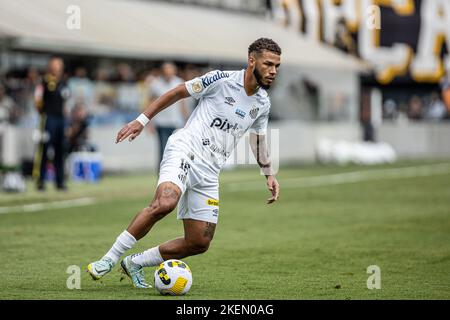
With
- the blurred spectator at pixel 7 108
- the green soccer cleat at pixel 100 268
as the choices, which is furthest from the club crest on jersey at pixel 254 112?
the blurred spectator at pixel 7 108

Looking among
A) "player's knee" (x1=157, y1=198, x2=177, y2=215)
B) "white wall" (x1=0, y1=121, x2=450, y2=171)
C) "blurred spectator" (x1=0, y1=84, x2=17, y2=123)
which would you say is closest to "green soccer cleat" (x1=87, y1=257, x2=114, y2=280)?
"player's knee" (x1=157, y1=198, x2=177, y2=215)

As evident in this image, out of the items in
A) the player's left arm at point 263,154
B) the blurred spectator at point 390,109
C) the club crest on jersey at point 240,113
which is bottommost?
the player's left arm at point 263,154

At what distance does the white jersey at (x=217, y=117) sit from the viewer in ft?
30.8

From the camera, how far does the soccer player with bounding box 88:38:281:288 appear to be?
A: 9250 millimetres

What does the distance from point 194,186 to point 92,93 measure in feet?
62.6

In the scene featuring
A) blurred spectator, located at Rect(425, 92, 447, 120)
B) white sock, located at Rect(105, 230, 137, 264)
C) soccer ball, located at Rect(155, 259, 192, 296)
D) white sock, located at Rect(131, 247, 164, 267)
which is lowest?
soccer ball, located at Rect(155, 259, 192, 296)

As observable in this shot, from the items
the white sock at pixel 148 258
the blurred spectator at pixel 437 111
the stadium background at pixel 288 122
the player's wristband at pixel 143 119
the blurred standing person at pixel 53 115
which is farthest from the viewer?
the blurred spectator at pixel 437 111

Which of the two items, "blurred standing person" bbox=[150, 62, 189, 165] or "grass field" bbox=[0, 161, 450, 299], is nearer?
"grass field" bbox=[0, 161, 450, 299]

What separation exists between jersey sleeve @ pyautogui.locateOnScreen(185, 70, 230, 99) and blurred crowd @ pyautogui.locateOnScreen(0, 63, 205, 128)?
1364cm

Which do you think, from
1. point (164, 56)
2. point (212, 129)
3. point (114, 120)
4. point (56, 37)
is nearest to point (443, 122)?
point (164, 56)

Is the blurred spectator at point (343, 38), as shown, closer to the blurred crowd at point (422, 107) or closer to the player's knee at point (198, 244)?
the blurred crowd at point (422, 107)

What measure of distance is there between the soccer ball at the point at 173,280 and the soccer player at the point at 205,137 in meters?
0.37

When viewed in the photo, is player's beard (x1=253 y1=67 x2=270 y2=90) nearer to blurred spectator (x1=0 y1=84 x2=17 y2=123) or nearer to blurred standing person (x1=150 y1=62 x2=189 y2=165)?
blurred standing person (x1=150 y1=62 x2=189 y2=165)

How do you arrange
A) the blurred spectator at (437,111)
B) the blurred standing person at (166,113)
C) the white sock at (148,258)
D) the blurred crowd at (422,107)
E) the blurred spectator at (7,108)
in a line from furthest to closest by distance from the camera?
the blurred crowd at (422,107)
the blurred spectator at (437,111)
the blurred spectator at (7,108)
the blurred standing person at (166,113)
the white sock at (148,258)
